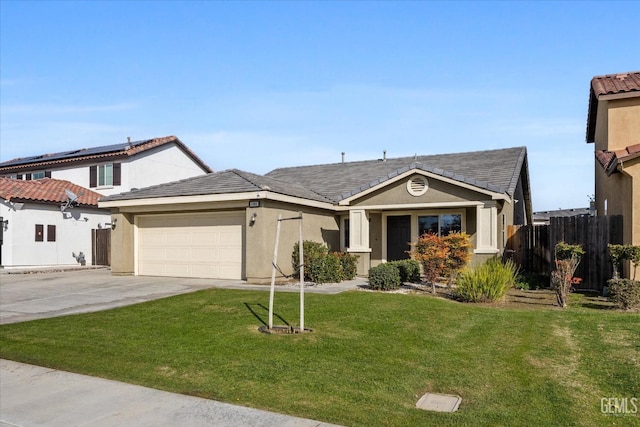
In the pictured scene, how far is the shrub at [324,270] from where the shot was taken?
15156mm

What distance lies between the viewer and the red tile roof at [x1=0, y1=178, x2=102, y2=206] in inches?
923

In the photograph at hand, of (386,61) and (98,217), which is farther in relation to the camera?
(98,217)

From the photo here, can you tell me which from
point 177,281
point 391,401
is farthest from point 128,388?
point 177,281

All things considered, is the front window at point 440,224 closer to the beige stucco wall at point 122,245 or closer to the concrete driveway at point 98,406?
the beige stucco wall at point 122,245

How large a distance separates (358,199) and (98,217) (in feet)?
53.5

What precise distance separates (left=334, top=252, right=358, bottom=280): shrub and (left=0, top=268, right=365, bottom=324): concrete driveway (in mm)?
403

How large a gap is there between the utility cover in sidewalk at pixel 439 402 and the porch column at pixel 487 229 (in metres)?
10.3

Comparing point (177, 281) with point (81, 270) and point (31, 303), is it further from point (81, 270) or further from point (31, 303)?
A: point (81, 270)

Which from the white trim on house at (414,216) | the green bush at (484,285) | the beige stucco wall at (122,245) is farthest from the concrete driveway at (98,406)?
→ the white trim on house at (414,216)

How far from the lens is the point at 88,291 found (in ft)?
46.2

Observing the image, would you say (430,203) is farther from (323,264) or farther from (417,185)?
(323,264)

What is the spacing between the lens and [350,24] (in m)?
13.5

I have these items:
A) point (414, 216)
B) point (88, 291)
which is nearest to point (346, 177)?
point (414, 216)

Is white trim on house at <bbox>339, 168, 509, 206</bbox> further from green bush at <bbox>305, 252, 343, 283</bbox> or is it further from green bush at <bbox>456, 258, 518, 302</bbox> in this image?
green bush at <bbox>456, 258, 518, 302</bbox>
